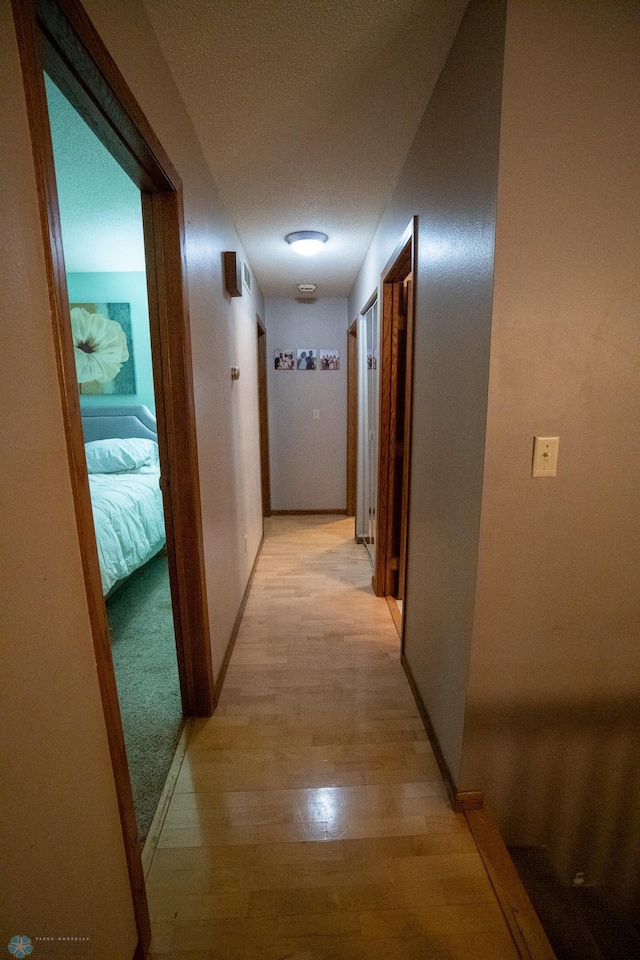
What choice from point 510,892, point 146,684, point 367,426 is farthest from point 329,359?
point 510,892

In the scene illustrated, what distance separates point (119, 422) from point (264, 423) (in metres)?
1.45

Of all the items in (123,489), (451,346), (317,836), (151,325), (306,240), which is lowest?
(317,836)

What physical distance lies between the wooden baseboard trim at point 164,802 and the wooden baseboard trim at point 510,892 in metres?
1.01

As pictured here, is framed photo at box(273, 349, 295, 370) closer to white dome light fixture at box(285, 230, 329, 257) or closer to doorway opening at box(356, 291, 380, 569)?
doorway opening at box(356, 291, 380, 569)

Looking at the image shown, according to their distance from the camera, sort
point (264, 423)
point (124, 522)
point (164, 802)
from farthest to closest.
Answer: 1. point (264, 423)
2. point (124, 522)
3. point (164, 802)

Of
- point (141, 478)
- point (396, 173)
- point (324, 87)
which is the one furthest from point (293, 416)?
point (324, 87)

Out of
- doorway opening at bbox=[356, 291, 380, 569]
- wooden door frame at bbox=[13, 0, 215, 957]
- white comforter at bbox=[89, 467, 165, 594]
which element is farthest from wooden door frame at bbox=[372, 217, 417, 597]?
white comforter at bbox=[89, 467, 165, 594]

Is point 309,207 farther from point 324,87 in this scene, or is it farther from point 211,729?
point 211,729

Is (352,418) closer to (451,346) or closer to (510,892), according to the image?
(451,346)

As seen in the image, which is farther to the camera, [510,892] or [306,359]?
[306,359]

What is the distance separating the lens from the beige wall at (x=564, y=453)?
3.08 ft

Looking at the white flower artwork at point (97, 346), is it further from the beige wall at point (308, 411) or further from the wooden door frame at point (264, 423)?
the beige wall at point (308, 411)

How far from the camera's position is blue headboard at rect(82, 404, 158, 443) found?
12.3 ft

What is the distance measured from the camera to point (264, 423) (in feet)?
14.3
